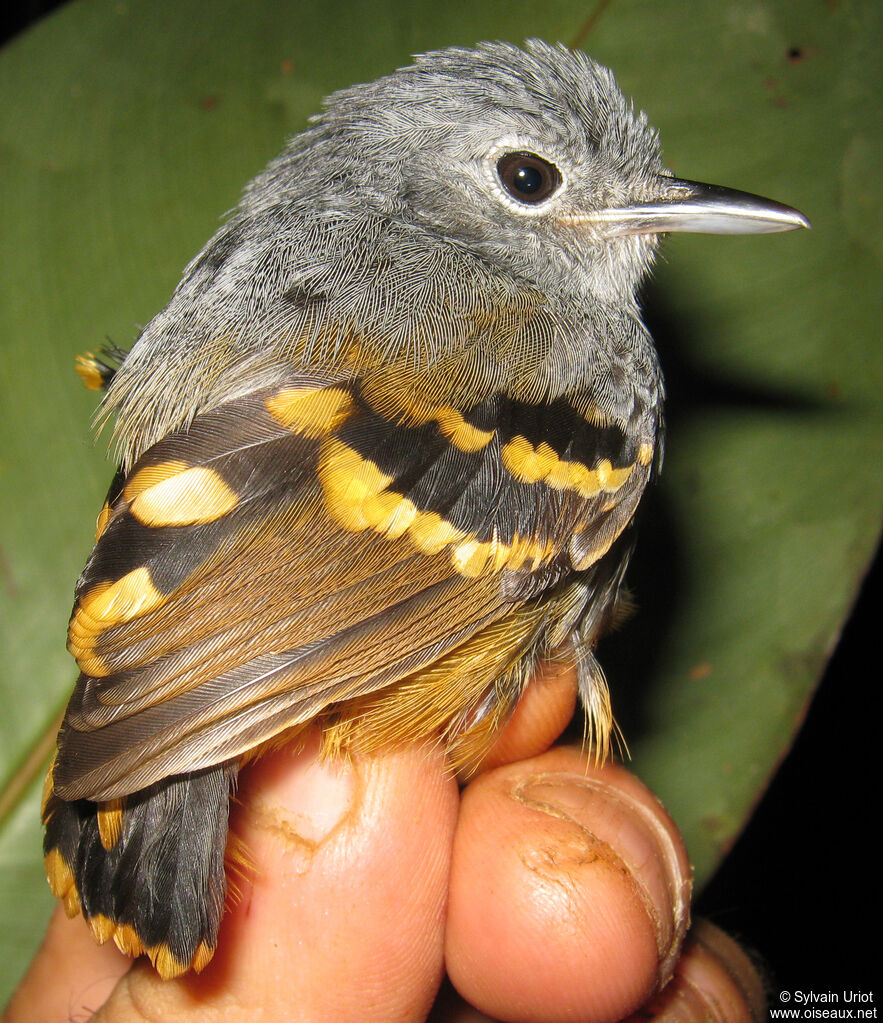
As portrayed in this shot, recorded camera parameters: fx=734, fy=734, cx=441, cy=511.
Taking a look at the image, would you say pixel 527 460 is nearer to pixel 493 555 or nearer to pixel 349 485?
pixel 493 555

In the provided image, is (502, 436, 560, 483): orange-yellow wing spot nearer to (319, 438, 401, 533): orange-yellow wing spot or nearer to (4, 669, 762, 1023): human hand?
(319, 438, 401, 533): orange-yellow wing spot

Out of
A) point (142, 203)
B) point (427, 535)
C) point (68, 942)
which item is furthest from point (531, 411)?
point (68, 942)

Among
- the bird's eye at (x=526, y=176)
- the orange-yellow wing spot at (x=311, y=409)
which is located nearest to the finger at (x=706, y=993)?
the orange-yellow wing spot at (x=311, y=409)

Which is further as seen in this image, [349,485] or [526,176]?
[526,176]

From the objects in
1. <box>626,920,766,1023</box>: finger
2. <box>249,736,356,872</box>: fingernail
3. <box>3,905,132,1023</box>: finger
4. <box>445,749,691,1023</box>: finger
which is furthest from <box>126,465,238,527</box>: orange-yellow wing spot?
<box>626,920,766,1023</box>: finger

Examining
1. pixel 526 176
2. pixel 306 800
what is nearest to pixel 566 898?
pixel 306 800

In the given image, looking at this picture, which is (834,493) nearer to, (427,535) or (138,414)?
(427,535)

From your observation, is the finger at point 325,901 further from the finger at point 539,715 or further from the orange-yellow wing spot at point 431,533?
the orange-yellow wing spot at point 431,533

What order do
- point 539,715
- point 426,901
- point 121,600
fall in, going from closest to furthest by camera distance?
1. point 121,600
2. point 426,901
3. point 539,715
